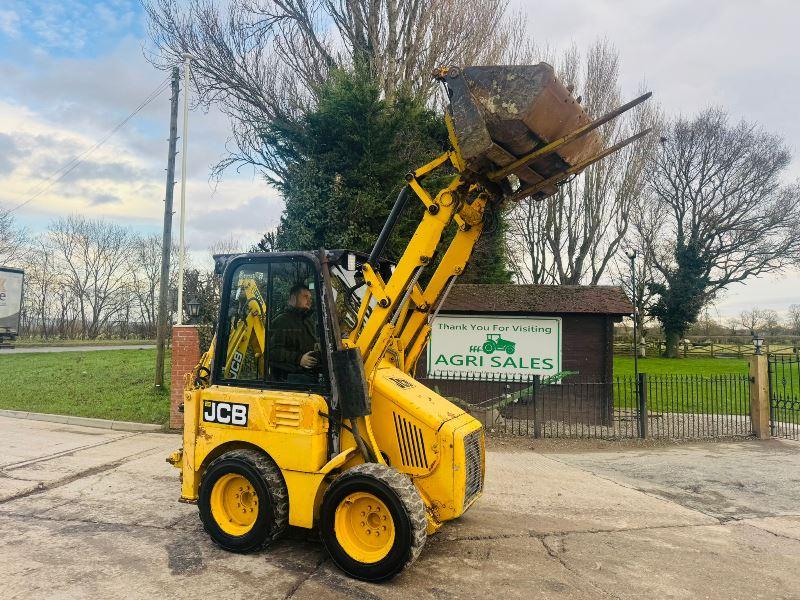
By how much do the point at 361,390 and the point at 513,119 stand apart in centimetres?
236

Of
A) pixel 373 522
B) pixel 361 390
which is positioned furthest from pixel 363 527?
pixel 361 390

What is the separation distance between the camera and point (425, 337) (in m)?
5.77

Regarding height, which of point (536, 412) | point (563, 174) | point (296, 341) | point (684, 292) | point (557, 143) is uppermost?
point (684, 292)

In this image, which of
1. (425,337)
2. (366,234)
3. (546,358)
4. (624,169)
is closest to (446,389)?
(546,358)

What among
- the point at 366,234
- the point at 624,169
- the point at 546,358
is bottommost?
the point at 546,358

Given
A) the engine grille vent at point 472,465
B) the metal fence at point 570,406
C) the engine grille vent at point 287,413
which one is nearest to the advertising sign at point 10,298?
the metal fence at point 570,406

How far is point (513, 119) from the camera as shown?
4.26 meters

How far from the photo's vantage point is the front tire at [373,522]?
4035 millimetres

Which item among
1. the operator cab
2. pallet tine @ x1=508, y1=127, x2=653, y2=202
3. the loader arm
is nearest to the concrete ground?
the operator cab

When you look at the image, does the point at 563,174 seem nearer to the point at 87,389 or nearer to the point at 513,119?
the point at 513,119

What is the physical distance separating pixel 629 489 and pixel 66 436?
9.00 meters

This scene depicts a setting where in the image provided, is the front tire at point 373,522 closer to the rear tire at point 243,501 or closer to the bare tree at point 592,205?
the rear tire at point 243,501

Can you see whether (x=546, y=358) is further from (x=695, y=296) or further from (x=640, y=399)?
(x=695, y=296)

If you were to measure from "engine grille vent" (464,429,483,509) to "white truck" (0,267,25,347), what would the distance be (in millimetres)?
32622
